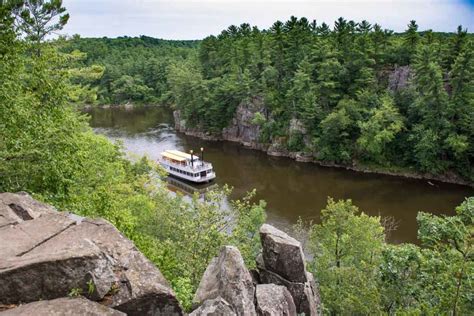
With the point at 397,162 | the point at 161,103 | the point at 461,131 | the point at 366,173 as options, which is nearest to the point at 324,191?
the point at 366,173

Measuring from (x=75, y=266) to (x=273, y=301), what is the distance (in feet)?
20.1

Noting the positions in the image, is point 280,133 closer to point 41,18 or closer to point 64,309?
point 41,18

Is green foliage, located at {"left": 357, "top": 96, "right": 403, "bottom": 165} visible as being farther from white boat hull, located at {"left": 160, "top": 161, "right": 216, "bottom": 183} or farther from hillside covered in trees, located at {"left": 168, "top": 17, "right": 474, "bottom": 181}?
white boat hull, located at {"left": 160, "top": 161, "right": 216, "bottom": 183}

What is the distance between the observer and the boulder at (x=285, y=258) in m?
13.8

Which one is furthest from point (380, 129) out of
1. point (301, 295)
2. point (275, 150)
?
point (301, 295)

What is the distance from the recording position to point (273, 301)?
1138cm

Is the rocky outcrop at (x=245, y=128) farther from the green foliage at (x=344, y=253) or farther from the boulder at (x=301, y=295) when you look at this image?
the boulder at (x=301, y=295)

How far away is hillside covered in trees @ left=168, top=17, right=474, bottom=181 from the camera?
43781 mm

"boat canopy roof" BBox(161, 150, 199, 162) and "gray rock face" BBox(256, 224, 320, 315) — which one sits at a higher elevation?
"gray rock face" BBox(256, 224, 320, 315)

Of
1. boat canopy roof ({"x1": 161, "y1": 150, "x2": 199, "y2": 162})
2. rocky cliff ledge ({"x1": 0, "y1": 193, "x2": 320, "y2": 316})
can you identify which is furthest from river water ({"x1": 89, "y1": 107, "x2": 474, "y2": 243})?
rocky cliff ledge ({"x1": 0, "y1": 193, "x2": 320, "y2": 316})

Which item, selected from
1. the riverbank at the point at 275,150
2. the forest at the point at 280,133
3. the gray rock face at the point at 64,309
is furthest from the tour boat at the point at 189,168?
the gray rock face at the point at 64,309

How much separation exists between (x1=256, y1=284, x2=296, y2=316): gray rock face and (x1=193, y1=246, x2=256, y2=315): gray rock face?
354mm

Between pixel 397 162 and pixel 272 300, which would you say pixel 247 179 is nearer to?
pixel 397 162

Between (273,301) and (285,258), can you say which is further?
(285,258)
